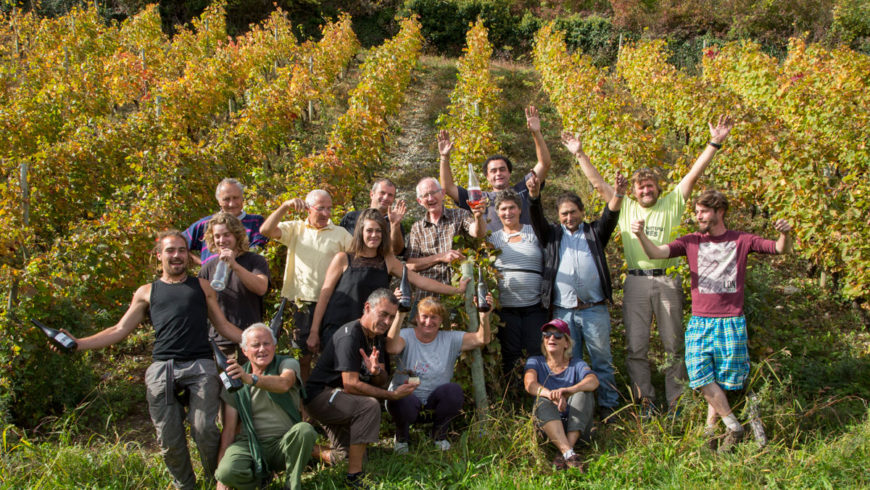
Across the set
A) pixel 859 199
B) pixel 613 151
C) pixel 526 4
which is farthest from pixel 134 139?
pixel 526 4

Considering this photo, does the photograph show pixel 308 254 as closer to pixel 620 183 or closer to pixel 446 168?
pixel 446 168

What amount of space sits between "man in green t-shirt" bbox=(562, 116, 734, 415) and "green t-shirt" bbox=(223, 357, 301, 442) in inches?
80.0

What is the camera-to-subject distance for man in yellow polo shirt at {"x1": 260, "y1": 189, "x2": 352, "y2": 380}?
3.60 m

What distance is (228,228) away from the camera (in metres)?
3.28

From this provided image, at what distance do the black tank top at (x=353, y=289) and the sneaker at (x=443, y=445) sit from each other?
0.84 meters

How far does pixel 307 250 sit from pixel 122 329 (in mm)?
1110

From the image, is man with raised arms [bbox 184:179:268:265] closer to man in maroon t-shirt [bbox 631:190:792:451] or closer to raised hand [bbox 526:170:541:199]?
raised hand [bbox 526:170:541:199]

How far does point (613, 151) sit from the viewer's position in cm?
578

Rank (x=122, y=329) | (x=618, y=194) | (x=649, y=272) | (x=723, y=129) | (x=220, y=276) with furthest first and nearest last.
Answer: (x=723, y=129) < (x=649, y=272) < (x=618, y=194) < (x=220, y=276) < (x=122, y=329)

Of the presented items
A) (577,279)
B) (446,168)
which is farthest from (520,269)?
(446,168)

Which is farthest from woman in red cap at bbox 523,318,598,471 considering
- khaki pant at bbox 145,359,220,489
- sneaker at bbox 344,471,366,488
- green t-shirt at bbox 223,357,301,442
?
khaki pant at bbox 145,359,220,489

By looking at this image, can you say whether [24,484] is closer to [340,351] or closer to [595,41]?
[340,351]

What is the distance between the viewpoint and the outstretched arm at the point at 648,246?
3299 millimetres

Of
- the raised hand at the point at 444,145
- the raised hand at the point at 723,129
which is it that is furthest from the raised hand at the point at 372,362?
the raised hand at the point at 723,129
